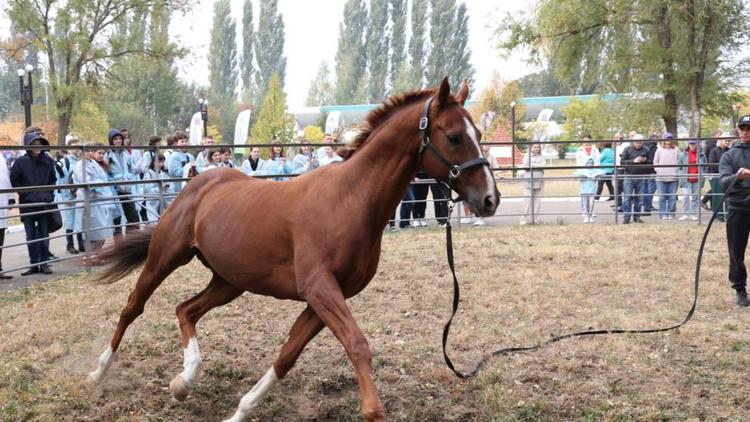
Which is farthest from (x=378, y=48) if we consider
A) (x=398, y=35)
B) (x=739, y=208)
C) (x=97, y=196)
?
(x=739, y=208)

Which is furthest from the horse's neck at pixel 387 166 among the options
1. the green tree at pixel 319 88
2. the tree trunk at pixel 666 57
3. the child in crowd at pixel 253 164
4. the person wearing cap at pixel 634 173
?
the green tree at pixel 319 88

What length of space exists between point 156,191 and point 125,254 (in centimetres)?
672

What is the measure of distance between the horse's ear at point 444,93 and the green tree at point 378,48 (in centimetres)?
6848

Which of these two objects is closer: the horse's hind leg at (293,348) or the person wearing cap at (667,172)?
the horse's hind leg at (293,348)

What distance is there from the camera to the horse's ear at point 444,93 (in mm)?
3943

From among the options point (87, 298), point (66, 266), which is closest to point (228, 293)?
point (87, 298)

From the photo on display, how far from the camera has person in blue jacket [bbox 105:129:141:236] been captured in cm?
1125

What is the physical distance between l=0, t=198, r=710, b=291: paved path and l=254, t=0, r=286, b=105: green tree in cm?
5901

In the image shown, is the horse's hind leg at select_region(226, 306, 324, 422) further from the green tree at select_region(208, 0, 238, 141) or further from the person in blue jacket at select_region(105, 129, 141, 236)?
the green tree at select_region(208, 0, 238, 141)

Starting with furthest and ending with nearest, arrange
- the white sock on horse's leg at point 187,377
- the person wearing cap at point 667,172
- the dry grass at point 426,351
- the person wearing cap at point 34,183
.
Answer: the person wearing cap at point 667,172, the person wearing cap at point 34,183, the dry grass at point 426,351, the white sock on horse's leg at point 187,377

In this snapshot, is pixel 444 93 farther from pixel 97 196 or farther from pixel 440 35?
pixel 440 35

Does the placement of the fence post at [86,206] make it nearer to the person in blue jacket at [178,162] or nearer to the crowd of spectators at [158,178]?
the crowd of spectators at [158,178]

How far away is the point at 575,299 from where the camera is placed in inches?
299

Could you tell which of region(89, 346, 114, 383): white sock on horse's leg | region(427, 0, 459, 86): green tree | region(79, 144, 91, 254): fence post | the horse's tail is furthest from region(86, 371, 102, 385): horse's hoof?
region(427, 0, 459, 86): green tree
